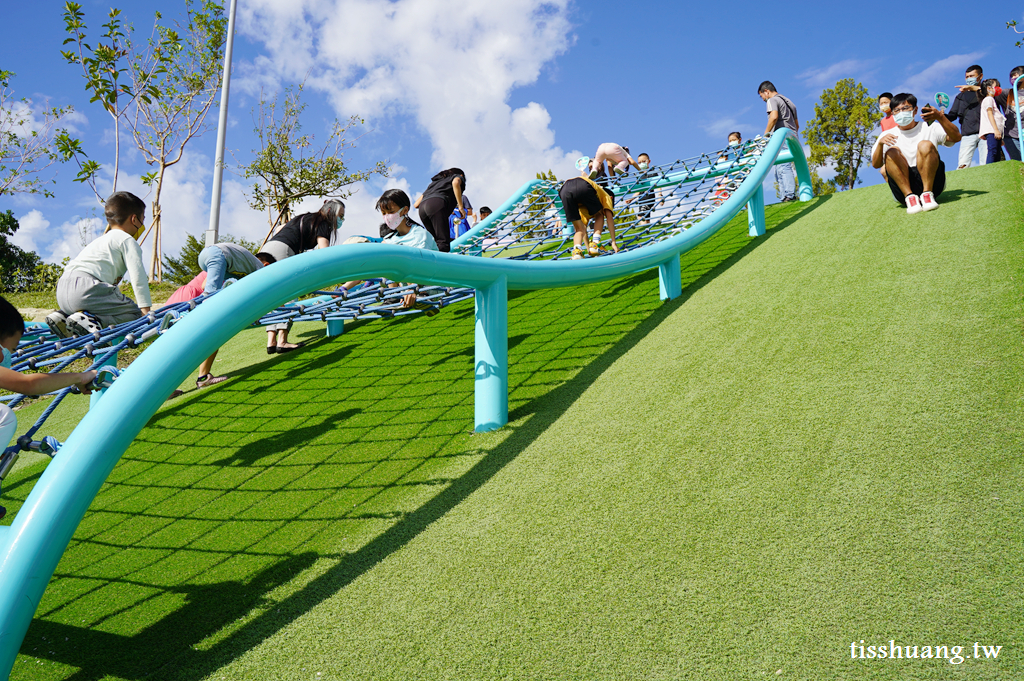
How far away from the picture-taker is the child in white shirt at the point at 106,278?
11.0 ft

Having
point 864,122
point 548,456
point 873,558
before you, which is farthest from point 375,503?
point 864,122

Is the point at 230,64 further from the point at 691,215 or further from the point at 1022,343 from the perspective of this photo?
the point at 1022,343

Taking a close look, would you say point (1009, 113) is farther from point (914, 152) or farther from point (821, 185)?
point (821, 185)

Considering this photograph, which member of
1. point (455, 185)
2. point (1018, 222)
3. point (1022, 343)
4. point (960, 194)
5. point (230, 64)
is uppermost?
point (230, 64)

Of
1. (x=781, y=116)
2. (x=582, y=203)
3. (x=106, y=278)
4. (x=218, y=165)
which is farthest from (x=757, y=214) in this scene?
(x=218, y=165)

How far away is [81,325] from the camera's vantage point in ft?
10.9

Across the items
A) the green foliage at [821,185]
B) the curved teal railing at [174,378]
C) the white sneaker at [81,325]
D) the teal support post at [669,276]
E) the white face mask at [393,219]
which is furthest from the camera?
the green foliage at [821,185]

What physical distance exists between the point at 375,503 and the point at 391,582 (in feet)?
1.70

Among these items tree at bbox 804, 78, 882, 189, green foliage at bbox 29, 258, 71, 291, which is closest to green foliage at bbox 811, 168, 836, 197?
tree at bbox 804, 78, 882, 189

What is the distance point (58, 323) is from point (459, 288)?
2.24m

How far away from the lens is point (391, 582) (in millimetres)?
1675

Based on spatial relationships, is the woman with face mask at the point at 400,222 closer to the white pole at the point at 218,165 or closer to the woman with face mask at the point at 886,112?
the woman with face mask at the point at 886,112

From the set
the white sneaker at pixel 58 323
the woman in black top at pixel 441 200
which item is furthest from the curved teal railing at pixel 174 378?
the woman in black top at pixel 441 200

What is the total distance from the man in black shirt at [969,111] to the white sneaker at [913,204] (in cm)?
350
